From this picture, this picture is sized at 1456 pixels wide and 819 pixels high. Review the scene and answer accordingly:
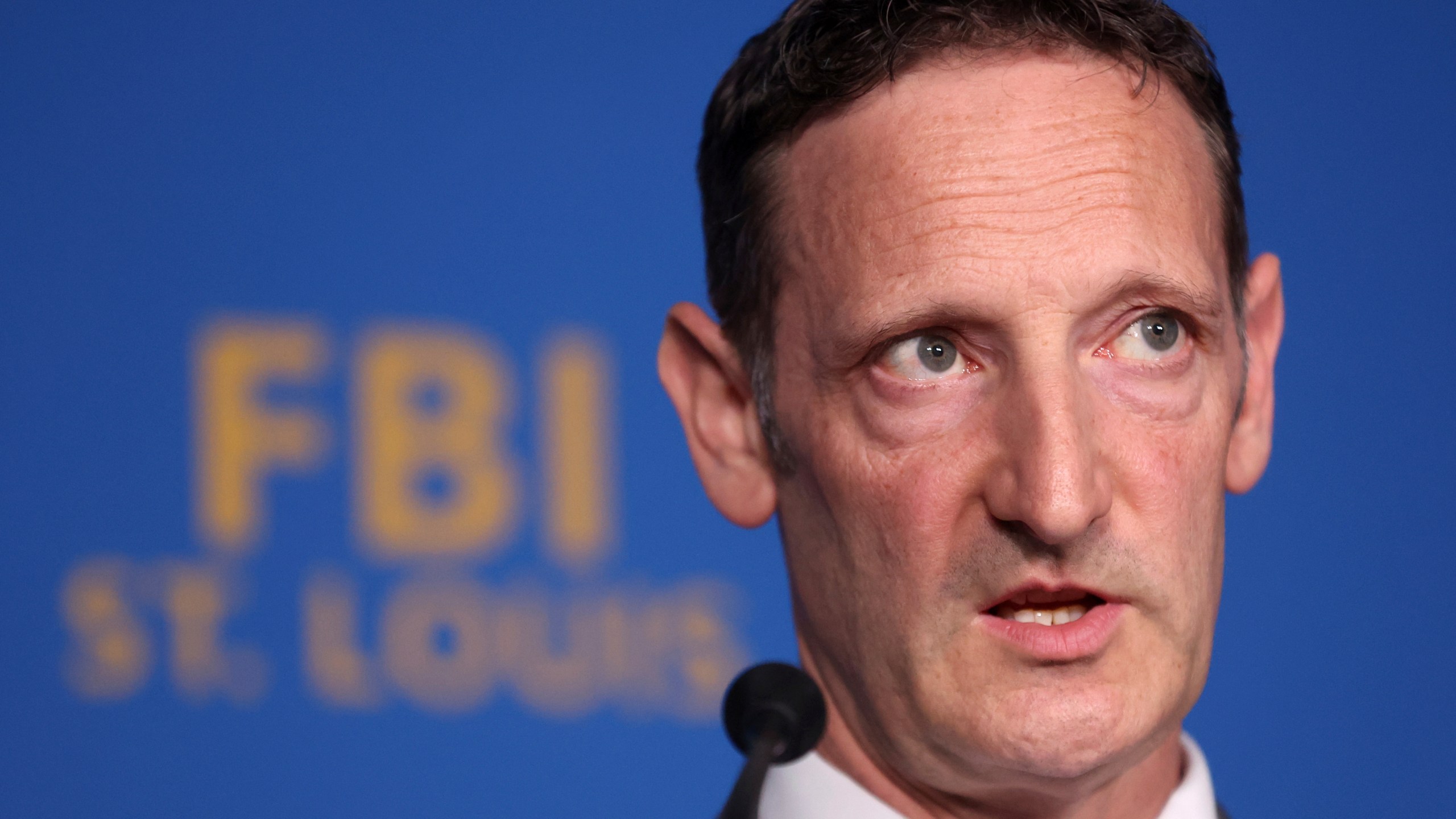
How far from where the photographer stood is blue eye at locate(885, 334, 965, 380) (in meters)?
1.15

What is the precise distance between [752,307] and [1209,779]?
556 millimetres

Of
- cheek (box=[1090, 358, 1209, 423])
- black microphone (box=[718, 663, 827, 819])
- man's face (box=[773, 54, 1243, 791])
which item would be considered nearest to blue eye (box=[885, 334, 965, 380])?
man's face (box=[773, 54, 1243, 791])

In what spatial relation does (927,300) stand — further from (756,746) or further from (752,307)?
(756,746)

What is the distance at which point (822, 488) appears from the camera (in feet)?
→ 3.98

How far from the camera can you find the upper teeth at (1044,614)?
112cm

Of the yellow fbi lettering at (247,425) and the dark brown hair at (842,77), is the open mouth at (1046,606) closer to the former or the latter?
the dark brown hair at (842,77)

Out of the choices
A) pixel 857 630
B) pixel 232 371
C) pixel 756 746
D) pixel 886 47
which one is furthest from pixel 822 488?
pixel 232 371

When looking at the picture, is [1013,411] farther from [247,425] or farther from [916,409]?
[247,425]

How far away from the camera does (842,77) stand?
4.00 ft

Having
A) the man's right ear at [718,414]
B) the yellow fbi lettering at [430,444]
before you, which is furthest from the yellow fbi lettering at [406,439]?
the man's right ear at [718,414]

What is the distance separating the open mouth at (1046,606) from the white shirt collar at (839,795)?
21 centimetres

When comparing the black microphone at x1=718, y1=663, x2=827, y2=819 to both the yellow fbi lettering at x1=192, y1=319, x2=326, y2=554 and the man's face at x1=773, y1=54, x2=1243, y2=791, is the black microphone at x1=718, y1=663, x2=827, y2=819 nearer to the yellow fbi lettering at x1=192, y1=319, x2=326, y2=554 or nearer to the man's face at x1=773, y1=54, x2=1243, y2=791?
the man's face at x1=773, y1=54, x2=1243, y2=791

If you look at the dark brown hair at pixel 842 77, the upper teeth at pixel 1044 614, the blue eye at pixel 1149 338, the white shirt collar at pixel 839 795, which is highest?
the dark brown hair at pixel 842 77

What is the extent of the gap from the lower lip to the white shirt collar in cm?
21
